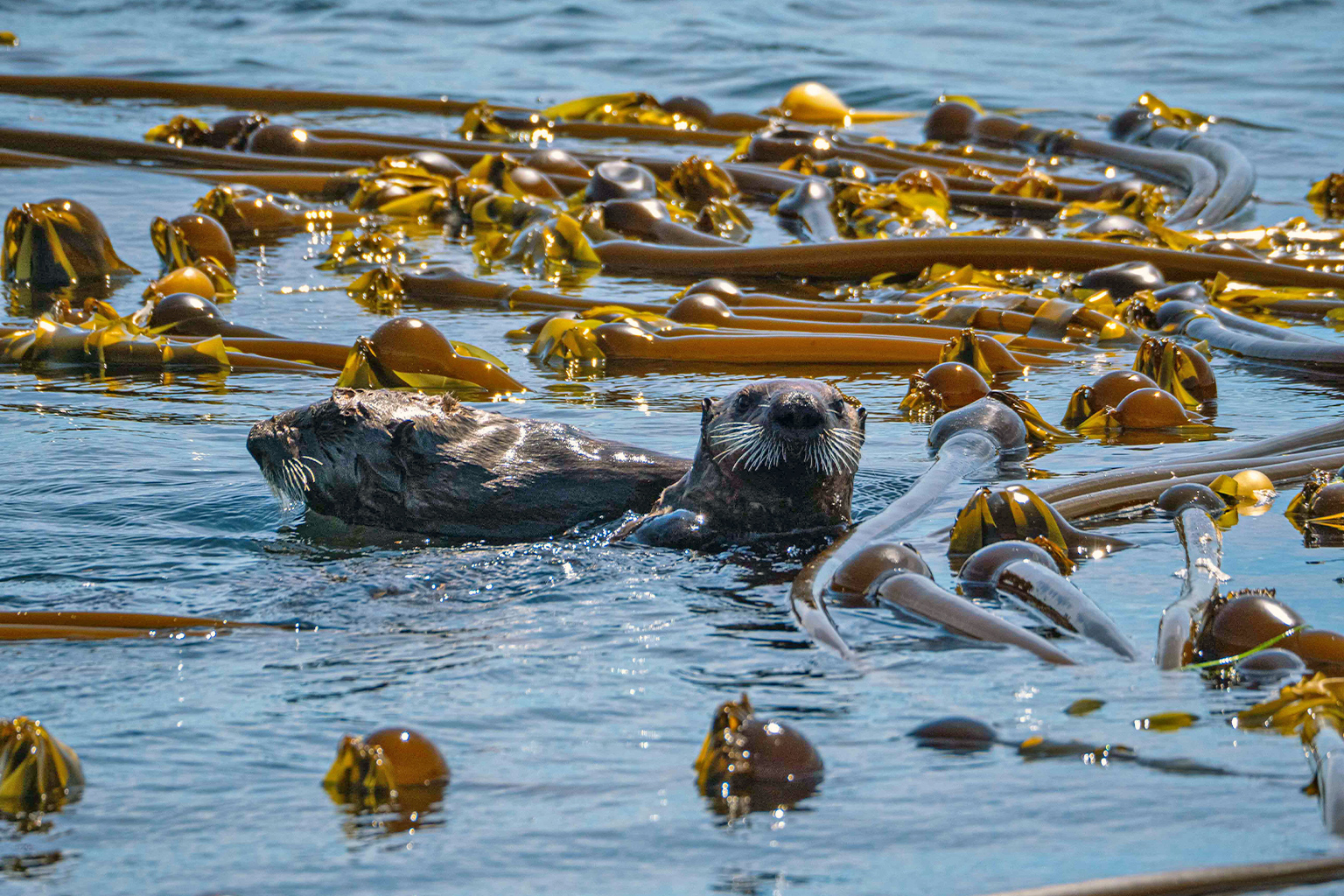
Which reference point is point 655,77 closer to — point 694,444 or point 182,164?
point 182,164

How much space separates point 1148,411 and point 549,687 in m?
2.76

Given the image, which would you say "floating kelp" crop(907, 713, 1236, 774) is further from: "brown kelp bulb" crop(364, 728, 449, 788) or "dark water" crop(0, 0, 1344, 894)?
"brown kelp bulb" crop(364, 728, 449, 788)

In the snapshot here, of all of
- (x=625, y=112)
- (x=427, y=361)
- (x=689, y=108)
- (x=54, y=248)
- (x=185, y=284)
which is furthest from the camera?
(x=689, y=108)

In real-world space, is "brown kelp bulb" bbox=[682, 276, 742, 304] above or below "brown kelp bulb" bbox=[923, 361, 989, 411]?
above

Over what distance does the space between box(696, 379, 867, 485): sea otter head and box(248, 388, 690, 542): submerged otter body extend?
32 centimetres

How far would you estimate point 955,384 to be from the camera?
5.29 meters

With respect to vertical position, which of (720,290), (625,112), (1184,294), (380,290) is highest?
(625,112)

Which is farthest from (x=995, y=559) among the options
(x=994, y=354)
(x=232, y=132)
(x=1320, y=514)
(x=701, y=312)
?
(x=232, y=132)

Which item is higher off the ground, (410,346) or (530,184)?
(530,184)

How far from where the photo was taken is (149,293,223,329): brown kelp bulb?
6.10 meters

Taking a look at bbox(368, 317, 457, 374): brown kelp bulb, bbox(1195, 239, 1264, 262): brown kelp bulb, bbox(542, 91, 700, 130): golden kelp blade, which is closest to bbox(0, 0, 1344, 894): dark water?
bbox(368, 317, 457, 374): brown kelp bulb

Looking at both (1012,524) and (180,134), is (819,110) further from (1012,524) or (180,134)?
(1012,524)

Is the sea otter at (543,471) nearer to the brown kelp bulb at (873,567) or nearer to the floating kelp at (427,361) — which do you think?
the brown kelp bulb at (873,567)

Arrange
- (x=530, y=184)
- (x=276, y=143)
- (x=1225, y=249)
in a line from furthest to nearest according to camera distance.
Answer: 1. (x=276, y=143)
2. (x=530, y=184)
3. (x=1225, y=249)
